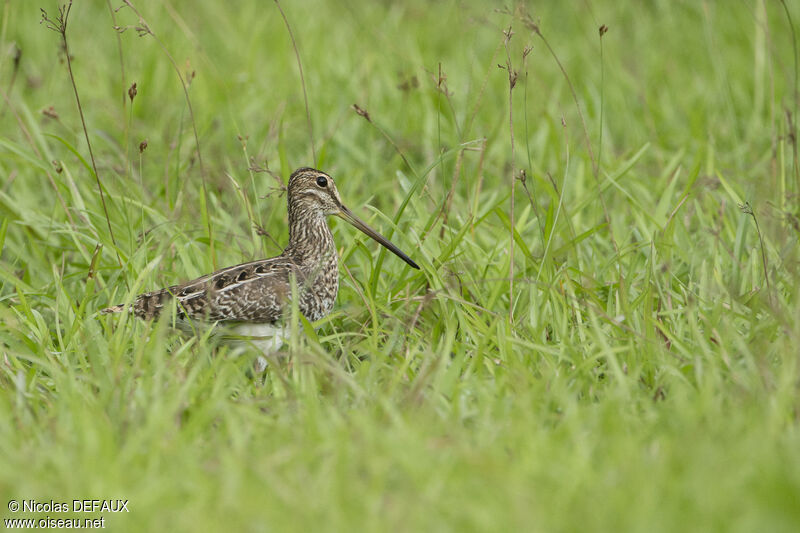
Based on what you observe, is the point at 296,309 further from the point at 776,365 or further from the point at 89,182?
the point at 89,182

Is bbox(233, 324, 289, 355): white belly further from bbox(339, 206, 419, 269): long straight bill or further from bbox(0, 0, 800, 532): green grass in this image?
bbox(339, 206, 419, 269): long straight bill

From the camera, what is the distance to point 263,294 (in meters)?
4.84

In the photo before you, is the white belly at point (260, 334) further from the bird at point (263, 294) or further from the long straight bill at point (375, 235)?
the long straight bill at point (375, 235)

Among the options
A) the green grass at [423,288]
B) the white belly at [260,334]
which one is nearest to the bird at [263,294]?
the white belly at [260,334]

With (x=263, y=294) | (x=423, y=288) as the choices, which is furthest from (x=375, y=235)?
(x=263, y=294)

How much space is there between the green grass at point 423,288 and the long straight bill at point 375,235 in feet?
0.36

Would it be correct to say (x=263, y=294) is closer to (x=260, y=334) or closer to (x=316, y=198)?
(x=260, y=334)

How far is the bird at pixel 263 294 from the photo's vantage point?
4.82 metres

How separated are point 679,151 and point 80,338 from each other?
14.2 feet

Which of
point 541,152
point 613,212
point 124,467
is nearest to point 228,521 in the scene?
point 124,467

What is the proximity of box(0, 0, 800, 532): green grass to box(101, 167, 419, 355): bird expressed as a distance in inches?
5.5

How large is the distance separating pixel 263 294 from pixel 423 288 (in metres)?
0.85

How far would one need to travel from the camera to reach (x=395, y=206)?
6.30 m

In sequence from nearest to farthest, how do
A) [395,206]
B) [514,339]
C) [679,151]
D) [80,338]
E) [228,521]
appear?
1. [228,521]
2. [514,339]
3. [80,338]
4. [395,206]
5. [679,151]
